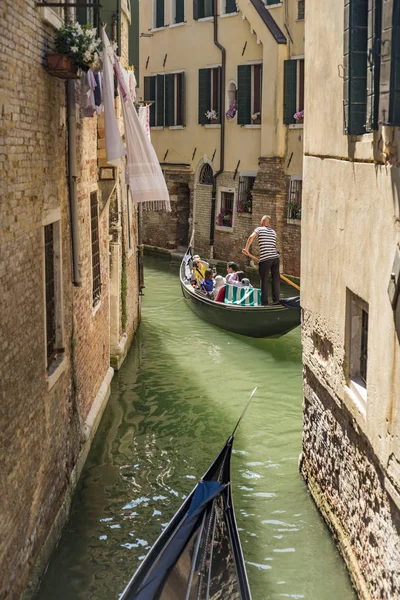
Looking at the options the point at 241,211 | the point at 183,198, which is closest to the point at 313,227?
the point at 241,211

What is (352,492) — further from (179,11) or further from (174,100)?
(179,11)

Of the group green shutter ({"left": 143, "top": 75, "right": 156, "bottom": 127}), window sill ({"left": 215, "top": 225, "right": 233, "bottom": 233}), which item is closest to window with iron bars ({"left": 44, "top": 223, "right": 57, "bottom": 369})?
window sill ({"left": 215, "top": 225, "right": 233, "bottom": 233})

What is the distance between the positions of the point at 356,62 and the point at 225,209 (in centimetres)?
1424

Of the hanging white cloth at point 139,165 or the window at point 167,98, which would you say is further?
the window at point 167,98

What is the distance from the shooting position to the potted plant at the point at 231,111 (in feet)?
59.0

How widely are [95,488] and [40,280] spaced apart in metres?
2.20

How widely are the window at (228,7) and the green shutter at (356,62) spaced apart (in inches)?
534

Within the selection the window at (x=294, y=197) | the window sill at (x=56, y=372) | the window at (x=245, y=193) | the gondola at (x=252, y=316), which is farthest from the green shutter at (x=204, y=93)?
the window sill at (x=56, y=372)

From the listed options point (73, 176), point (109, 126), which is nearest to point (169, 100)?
point (109, 126)

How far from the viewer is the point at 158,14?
66.9 feet

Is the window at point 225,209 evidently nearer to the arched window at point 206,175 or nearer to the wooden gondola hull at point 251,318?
the arched window at point 206,175

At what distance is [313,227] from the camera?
20.9 ft

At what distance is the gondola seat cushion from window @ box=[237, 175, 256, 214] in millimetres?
5554

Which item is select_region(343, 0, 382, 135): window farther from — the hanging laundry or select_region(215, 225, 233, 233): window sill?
select_region(215, 225, 233, 233): window sill
